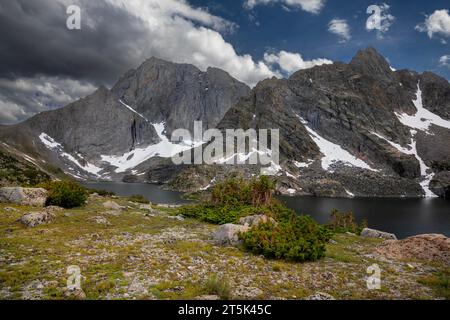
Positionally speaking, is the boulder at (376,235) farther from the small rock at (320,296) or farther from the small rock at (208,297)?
the small rock at (208,297)

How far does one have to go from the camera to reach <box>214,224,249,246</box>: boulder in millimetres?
24250

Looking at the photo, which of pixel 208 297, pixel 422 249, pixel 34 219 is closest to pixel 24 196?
pixel 34 219

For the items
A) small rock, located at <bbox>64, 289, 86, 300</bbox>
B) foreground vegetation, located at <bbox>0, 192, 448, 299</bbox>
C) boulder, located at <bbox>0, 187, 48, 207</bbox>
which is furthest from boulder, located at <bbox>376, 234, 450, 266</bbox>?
boulder, located at <bbox>0, 187, 48, 207</bbox>

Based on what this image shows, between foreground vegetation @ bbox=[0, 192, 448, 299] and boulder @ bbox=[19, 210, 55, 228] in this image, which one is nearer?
foreground vegetation @ bbox=[0, 192, 448, 299]

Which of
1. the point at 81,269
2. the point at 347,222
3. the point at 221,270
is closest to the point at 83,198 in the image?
the point at 81,269

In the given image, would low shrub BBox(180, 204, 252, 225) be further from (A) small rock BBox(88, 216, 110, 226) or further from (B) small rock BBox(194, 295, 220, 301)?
(B) small rock BBox(194, 295, 220, 301)

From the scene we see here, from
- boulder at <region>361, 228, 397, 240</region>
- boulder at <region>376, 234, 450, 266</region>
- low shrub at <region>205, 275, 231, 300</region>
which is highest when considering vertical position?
low shrub at <region>205, 275, 231, 300</region>

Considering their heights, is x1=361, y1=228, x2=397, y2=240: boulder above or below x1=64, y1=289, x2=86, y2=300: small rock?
below

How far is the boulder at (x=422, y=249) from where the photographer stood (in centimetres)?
2248

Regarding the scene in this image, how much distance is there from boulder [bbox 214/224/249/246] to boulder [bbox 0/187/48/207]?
2109cm

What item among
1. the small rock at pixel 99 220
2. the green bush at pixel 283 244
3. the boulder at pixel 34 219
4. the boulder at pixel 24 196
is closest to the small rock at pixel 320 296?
the green bush at pixel 283 244
